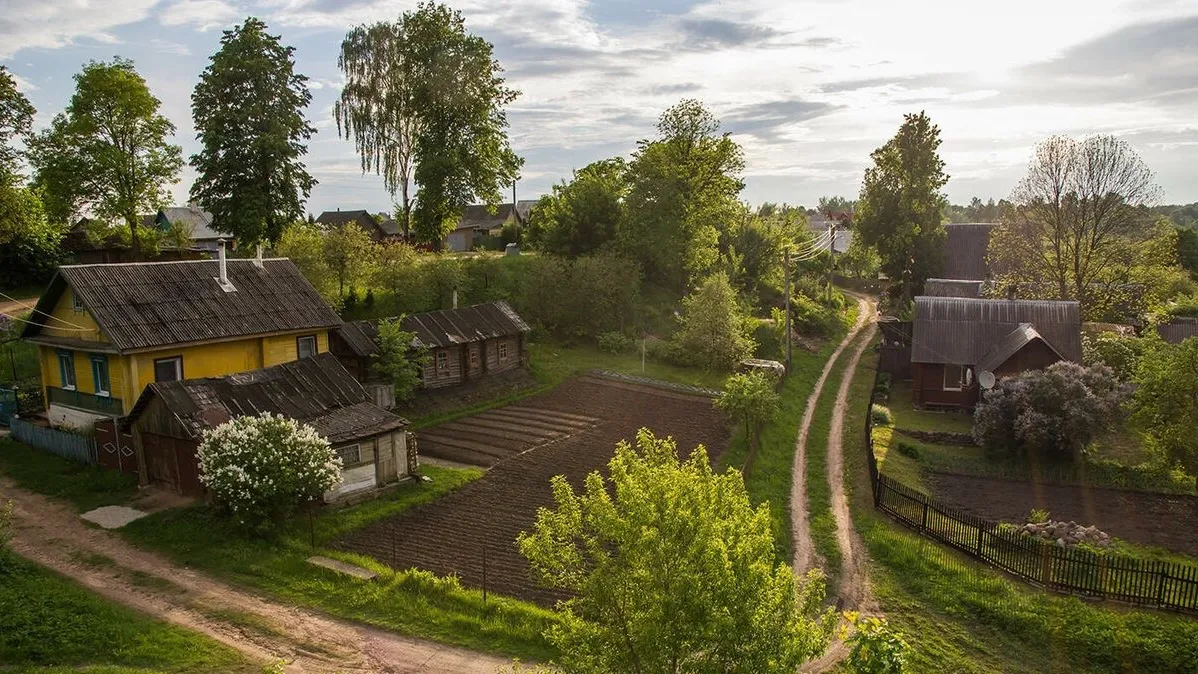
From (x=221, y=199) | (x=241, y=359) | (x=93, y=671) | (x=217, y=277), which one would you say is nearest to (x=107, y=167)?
(x=221, y=199)

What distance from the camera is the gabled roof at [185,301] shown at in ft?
86.6

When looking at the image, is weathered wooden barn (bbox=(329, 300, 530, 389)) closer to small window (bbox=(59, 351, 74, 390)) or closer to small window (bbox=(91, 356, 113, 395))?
small window (bbox=(91, 356, 113, 395))

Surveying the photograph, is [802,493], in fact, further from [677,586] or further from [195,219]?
[195,219]

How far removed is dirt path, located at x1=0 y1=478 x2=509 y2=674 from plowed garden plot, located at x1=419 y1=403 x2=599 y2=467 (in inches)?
423

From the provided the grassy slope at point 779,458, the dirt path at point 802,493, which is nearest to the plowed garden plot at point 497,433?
the grassy slope at point 779,458

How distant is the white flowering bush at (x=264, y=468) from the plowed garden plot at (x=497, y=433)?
7.19 m

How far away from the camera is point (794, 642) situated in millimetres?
10062

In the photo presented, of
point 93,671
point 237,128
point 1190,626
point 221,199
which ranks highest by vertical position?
point 237,128

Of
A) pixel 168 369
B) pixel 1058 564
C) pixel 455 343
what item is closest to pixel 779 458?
pixel 1058 564

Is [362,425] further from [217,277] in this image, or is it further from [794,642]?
[794,642]

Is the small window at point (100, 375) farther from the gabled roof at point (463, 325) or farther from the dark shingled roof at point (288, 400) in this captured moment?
the gabled roof at point (463, 325)

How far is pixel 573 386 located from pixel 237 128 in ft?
66.9

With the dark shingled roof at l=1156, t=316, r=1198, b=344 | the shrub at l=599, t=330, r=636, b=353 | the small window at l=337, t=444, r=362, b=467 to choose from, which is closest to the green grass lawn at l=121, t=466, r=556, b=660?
the small window at l=337, t=444, r=362, b=467

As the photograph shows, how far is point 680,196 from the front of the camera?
51.9m
